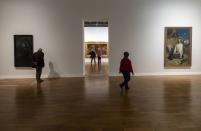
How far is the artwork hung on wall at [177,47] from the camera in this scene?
18766 mm

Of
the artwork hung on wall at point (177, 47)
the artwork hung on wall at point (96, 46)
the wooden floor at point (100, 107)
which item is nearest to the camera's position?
the wooden floor at point (100, 107)

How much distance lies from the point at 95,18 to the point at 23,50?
491 cm

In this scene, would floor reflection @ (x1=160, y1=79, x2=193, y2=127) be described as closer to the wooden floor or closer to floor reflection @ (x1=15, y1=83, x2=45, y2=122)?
the wooden floor

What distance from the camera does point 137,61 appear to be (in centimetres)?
1878

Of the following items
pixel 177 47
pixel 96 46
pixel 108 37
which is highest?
pixel 108 37

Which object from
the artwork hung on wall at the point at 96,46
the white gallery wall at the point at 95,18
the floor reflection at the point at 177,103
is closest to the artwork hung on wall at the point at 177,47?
the white gallery wall at the point at 95,18

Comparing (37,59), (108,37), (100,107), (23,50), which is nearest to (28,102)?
(100,107)

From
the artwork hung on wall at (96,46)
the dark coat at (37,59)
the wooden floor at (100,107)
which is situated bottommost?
the wooden floor at (100,107)

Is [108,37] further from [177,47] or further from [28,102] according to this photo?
[28,102]

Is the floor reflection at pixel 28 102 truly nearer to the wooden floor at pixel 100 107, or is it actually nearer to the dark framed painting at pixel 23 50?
the wooden floor at pixel 100 107

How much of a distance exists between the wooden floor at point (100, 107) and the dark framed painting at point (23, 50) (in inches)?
142

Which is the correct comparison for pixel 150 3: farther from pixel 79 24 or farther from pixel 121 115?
pixel 121 115

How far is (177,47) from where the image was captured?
18875 mm

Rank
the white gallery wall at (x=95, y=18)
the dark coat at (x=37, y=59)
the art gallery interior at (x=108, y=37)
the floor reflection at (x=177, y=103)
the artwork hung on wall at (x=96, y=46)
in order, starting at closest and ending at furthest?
the floor reflection at (x=177, y=103) < the dark coat at (x=37, y=59) < the art gallery interior at (x=108, y=37) < the white gallery wall at (x=95, y=18) < the artwork hung on wall at (x=96, y=46)
